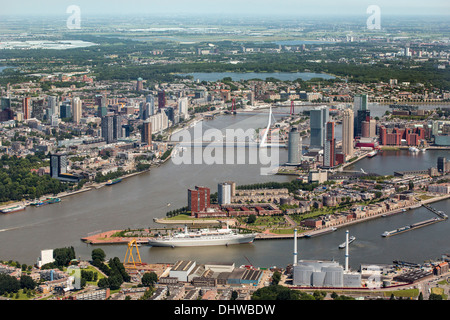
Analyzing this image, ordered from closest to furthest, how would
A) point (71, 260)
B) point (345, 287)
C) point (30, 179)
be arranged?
point (345, 287), point (71, 260), point (30, 179)

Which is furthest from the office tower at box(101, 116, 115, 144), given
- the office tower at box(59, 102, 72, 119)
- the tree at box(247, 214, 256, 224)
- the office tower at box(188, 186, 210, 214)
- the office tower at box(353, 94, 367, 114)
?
the tree at box(247, 214, 256, 224)

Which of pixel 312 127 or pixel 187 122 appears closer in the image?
pixel 312 127

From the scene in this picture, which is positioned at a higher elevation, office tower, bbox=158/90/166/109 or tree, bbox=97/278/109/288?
office tower, bbox=158/90/166/109

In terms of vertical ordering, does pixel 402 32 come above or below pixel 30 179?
→ above

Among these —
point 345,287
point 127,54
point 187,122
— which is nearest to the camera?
point 345,287

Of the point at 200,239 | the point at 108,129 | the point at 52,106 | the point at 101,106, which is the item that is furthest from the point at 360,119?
the point at 200,239

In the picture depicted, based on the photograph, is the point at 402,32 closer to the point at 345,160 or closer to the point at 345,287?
the point at 345,160

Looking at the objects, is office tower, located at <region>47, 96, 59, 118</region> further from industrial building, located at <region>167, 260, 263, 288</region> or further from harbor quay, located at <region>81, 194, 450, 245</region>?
industrial building, located at <region>167, 260, 263, 288</region>

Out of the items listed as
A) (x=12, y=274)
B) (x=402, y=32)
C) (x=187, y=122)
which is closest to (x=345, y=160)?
(x=187, y=122)
